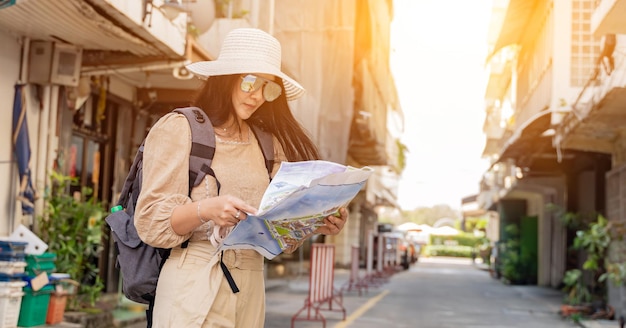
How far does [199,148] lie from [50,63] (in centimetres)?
778

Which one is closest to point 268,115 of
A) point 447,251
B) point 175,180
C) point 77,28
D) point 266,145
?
point 266,145

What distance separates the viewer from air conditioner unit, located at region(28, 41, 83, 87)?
10.2 metres

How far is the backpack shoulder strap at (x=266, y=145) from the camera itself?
10.5 ft

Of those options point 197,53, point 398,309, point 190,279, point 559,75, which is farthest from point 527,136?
point 190,279

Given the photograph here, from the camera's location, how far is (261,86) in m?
3.14

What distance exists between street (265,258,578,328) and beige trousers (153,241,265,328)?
952 cm

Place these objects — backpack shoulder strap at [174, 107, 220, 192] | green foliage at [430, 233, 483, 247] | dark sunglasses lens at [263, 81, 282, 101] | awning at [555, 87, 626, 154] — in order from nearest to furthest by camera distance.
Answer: backpack shoulder strap at [174, 107, 220, 192], dark sunglasses lens at [263, 81, 282, 101], awning at [555, 87, 626, 154], green foliage at [430, 233, 483, 247]

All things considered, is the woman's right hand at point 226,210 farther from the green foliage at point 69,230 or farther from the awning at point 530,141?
the awning at point 530,141

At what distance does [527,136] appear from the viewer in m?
19.2

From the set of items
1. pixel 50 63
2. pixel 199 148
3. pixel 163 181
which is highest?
pixel 50 63

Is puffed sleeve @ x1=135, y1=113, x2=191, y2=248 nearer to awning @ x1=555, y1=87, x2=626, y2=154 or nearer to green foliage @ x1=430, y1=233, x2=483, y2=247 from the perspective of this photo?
awning @ x1=555, y1=87, x2=626, y2=154

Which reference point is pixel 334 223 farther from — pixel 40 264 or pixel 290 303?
pixel 290 303

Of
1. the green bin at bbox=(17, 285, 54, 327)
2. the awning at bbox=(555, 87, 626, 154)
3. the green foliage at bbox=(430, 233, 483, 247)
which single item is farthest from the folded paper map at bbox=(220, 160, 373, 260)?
the green foliage at bbox=(430, 233, 483, 247)

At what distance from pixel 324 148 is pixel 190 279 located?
43.8ft
